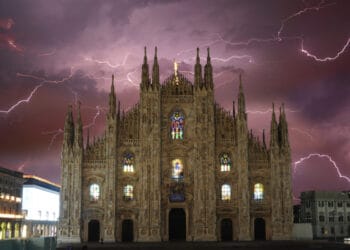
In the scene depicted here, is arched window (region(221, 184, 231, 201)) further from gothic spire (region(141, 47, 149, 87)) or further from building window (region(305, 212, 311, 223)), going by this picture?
building window (region(305, 212, 311, 223))

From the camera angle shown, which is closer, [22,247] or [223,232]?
[22,247]

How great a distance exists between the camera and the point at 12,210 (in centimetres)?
8794

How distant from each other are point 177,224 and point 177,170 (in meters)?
7.28

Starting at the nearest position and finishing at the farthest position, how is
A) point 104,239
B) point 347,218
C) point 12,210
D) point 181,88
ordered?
point 104,239 → point 181,88 → point 12,210 → point 347,218

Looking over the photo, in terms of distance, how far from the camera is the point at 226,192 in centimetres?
7512

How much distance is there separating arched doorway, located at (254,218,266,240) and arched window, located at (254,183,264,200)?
3001 millimetres

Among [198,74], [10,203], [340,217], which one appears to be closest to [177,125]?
[198,74]

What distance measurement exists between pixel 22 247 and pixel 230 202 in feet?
162

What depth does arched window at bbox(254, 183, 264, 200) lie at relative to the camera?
7525cm

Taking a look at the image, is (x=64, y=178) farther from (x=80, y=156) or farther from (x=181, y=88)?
(x=181, y=88)

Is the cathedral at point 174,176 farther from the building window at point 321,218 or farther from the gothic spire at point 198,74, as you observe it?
the building window at point 321,218

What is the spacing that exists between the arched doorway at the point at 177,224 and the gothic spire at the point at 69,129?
1674 cm

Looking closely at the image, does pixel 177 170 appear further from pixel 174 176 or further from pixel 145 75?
pixel 145 75

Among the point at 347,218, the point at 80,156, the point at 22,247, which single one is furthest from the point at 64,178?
the point at 347,218
